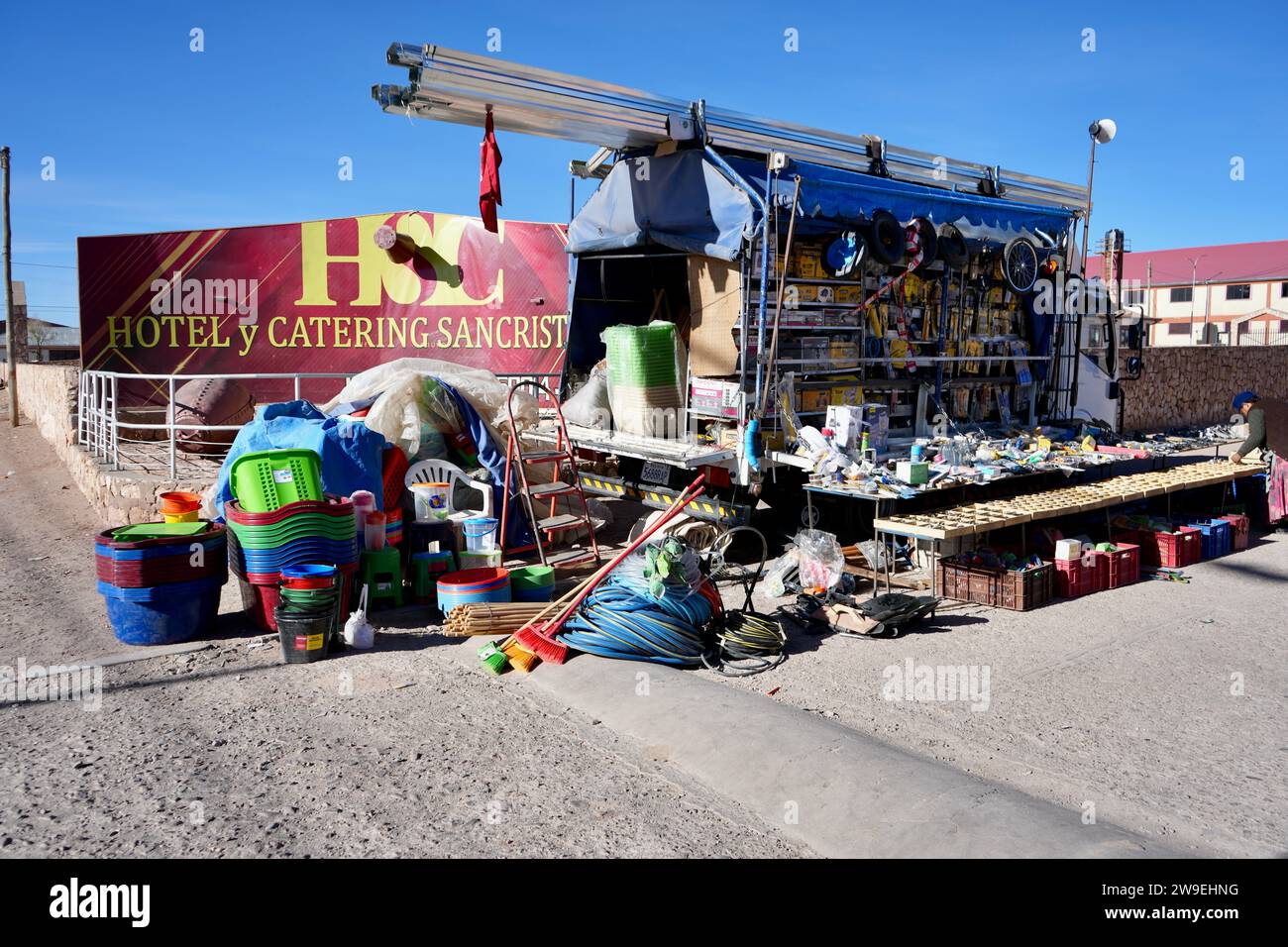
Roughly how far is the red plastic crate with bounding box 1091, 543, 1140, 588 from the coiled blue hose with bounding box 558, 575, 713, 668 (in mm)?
4094

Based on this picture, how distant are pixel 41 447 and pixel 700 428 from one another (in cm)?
1558

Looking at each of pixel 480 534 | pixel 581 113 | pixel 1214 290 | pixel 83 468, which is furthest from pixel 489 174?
pixel 1214 290

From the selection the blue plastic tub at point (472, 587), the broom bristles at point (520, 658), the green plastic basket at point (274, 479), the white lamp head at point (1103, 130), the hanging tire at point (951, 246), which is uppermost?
the white lamp head at point (1103, 130)

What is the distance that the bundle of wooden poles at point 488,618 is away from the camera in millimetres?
6961

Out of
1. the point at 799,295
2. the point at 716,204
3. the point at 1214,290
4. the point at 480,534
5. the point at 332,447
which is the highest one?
the point at 1214,290

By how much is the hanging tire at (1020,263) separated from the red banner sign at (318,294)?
9.26 metres

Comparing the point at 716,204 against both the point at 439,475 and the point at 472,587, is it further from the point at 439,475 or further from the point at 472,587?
the point at 472,587

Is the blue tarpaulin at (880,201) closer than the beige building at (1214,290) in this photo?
Yes

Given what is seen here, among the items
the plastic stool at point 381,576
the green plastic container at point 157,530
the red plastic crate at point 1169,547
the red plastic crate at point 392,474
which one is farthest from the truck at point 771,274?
the green plastic container at point 157,530

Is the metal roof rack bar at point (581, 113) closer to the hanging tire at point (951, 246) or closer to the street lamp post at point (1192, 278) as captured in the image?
the hanging tire at point (951, 246)

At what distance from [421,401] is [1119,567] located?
7016mm

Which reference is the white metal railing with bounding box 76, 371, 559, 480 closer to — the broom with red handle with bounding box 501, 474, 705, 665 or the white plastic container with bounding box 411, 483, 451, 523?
the white plastic container with bounding box 411, 483, 451, 523

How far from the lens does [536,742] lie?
5.29m

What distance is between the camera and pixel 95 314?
59.2 ft
